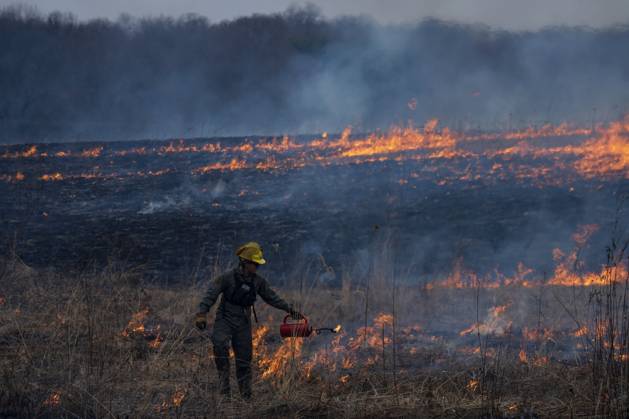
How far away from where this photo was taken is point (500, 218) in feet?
42.1

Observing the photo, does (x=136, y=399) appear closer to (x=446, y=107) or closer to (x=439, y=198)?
(x=439, y=198)

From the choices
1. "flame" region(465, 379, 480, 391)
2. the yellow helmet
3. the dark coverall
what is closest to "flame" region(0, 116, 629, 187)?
the dark coverall

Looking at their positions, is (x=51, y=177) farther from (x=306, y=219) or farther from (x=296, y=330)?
(x=296, y=330)

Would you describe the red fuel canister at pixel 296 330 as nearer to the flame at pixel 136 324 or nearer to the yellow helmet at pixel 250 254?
the yellow helmet at pixel 250 254

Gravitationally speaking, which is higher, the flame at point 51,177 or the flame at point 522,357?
the flame at point 51,177

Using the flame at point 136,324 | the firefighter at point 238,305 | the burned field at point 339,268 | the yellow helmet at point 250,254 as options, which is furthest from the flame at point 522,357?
the flame at point 136,324

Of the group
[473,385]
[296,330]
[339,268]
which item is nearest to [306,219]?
[339,268]

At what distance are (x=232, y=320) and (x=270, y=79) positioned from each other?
88.4 ft

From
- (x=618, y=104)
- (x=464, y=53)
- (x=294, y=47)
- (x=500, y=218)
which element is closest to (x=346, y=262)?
(x=500, y=218)

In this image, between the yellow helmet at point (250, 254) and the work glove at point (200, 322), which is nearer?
the work glove at point (200, 322)

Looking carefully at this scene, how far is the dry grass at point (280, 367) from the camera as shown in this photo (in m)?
4.64

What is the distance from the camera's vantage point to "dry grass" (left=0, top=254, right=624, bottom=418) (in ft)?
15.2

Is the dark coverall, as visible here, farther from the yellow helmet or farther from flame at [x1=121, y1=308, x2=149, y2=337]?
flame at [x1=121, y1=308, x2=149, y2=337]

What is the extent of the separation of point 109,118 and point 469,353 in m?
24.9
